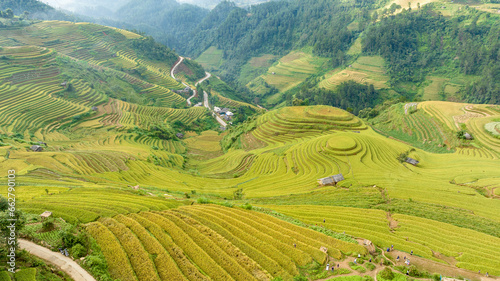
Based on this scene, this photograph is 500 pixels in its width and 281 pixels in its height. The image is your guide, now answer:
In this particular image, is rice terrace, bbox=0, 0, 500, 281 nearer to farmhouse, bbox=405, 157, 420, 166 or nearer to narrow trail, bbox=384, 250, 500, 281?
narrow trail, bbox=384, 250, 500, 281

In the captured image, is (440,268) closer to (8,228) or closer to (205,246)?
(205,246)

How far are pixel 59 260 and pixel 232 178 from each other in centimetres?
2438

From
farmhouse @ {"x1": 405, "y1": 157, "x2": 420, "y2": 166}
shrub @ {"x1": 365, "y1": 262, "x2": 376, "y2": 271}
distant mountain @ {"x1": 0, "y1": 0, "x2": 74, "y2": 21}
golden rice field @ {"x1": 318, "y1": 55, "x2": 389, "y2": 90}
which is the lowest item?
farmhouse @ {"x1": 405, "y1": 157, "x2": 420, "y2": 166}

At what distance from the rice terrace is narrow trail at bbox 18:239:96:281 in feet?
0.42

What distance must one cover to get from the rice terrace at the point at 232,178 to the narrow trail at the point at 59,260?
127 mm

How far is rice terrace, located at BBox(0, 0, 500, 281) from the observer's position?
41.9 ft

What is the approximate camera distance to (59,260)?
11.8 metres

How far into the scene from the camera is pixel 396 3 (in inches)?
4547

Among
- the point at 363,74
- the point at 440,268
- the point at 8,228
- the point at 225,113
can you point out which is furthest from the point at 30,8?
the point at 440,268

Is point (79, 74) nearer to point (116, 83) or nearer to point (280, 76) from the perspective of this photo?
point (116, 83)

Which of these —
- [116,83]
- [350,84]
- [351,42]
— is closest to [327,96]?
[350,84]

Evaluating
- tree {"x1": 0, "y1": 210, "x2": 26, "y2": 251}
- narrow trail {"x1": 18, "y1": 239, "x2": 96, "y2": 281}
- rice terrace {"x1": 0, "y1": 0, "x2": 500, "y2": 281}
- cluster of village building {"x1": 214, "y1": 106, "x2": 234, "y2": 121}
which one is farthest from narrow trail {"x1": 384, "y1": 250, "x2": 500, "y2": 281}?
cluster of village building {"x1": 214, "y1": 106, "x2": 234, "y2": 121}

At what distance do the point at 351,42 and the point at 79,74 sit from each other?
360ft

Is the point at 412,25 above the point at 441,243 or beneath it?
above
